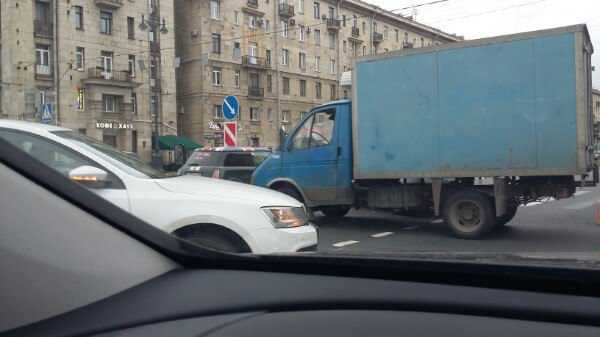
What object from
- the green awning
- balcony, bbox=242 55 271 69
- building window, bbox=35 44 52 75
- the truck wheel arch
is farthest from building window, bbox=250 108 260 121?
the truck wheel arch

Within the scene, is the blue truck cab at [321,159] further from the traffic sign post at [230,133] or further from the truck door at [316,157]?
the traffic sign post at [230,133]

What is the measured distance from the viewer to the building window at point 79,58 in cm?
1540

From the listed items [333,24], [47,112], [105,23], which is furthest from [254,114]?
[47,112]

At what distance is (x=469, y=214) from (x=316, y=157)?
9.35 feet

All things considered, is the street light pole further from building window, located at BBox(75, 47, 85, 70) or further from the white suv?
the white suv

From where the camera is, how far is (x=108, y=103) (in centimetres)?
2564

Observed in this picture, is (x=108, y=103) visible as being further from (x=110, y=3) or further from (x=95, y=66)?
(x=95, y=66)

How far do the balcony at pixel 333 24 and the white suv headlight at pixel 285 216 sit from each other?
40.3 meters

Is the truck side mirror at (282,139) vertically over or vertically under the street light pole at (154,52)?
under

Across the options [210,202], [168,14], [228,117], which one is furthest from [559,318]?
[168,14]

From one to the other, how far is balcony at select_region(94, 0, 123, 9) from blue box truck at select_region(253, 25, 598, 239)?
1306cm

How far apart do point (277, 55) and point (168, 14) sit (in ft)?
58.4

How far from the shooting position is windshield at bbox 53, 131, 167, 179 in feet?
10.9

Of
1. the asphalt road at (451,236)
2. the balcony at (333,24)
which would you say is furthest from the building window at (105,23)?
the balcony at (333,24)
